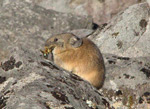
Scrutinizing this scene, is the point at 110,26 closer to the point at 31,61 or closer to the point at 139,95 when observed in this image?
the point at 139,95

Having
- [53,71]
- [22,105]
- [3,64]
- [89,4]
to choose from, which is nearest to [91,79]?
[53,71]

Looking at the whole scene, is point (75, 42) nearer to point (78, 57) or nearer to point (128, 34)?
point (78, 57)

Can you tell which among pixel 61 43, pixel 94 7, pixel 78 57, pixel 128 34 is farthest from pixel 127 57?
pixel 94 7

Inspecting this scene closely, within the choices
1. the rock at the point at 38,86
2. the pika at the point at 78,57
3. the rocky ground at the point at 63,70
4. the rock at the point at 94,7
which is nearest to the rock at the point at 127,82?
the rocky ground at the point at 63,70

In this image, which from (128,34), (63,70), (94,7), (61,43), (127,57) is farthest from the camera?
(94,7)

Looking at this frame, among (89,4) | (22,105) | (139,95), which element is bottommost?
(139,95)

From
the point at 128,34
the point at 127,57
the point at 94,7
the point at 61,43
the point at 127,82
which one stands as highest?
the point at 94,7

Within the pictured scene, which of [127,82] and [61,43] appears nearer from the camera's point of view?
[127,82]

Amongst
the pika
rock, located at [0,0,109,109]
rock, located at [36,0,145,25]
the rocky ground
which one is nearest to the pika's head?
the pika
